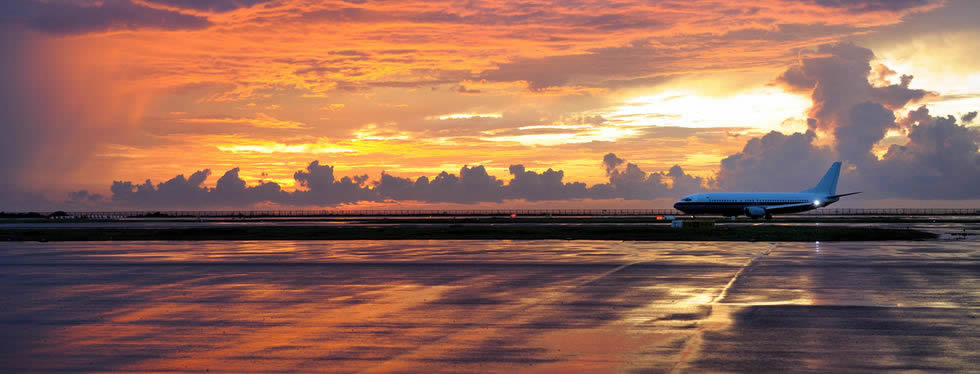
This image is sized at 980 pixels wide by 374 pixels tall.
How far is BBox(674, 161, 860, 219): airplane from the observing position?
12000cm

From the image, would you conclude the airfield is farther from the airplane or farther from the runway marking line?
the airplane

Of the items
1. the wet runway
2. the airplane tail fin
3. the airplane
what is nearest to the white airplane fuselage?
the airplane

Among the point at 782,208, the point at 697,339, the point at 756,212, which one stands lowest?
the point at 697,339

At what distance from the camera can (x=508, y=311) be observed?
18.1 meters

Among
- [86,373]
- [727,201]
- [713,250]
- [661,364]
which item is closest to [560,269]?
[713,250]

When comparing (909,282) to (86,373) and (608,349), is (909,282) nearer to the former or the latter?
(608,349)

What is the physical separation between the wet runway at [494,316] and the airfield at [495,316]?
58 mm

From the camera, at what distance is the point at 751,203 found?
121125mm

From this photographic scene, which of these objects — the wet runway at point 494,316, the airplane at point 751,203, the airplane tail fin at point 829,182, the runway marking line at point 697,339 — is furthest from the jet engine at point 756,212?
the runway marking line at point 697,339

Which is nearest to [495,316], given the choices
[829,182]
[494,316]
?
[494,316]

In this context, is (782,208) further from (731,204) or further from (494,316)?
(494,316)

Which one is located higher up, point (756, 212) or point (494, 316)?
point (756, 212)

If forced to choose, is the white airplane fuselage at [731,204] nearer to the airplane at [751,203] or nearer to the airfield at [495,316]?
the airplane at [751,203]

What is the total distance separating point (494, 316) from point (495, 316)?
0.07 ft
